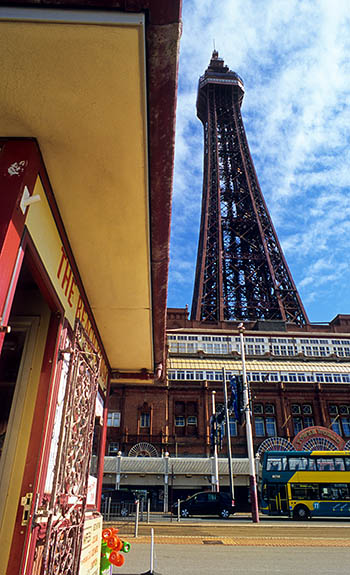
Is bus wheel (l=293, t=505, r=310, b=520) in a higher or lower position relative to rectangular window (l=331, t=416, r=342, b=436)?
lower

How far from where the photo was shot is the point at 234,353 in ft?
140

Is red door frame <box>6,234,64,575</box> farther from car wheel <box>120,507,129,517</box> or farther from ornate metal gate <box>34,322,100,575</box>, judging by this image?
car wheel <box>120,507,129,517</box>

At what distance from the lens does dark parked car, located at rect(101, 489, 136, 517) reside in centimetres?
2420

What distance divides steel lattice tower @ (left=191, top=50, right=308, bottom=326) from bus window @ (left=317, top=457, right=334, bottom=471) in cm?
3166

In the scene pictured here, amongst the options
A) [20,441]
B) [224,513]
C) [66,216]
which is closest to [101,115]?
[66,216]

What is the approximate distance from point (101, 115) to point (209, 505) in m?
24.4

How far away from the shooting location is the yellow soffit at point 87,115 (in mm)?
2436

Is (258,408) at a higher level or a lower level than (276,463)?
higher

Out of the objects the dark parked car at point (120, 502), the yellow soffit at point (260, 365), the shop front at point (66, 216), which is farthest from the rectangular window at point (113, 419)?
the shop front at point (66, 216)

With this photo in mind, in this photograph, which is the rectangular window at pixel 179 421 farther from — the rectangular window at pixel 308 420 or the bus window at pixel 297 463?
the bus window at pixel 297 463

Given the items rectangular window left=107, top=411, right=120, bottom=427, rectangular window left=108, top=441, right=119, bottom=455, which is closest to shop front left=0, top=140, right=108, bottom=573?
rectangular window left=108, top=441, right=119, bottom=455

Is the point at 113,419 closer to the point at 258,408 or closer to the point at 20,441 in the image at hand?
the point at 258,408

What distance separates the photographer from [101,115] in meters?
2.97

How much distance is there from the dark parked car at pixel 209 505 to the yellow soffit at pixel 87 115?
22.2 metres
